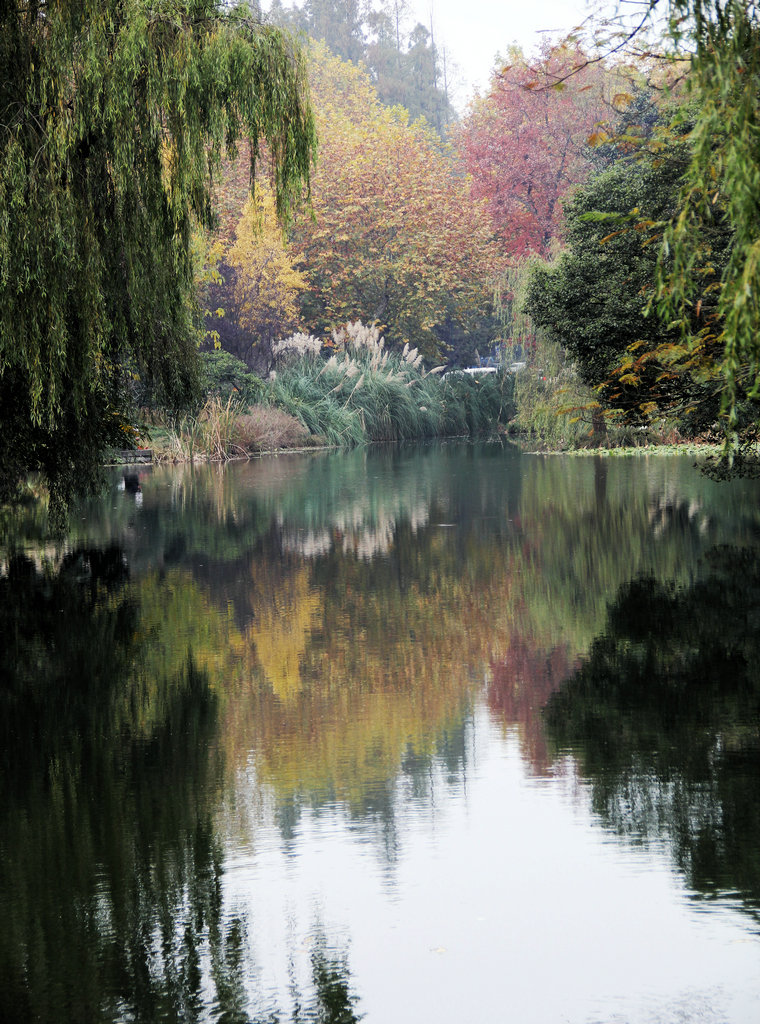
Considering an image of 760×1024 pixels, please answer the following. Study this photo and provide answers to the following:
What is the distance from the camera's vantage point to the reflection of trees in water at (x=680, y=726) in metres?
5.72

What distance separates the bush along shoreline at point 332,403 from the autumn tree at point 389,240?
2552 mm

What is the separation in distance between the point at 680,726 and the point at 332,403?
115ft

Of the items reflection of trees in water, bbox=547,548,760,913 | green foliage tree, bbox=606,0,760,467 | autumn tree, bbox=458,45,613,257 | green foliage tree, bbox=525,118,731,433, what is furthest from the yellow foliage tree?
green foliage tree, bbox=606,0,760,467

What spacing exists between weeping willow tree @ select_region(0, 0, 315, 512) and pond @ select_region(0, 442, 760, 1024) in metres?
2.56

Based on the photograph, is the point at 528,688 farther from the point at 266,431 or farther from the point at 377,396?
the point at 377,396

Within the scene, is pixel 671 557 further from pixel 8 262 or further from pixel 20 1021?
pixel 20 1021

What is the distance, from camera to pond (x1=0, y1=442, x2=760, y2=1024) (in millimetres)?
4465

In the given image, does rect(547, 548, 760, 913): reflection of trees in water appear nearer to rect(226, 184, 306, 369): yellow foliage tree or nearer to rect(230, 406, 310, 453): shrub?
rect(230, 406, 310, 453): shrub

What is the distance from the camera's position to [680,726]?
7727mm

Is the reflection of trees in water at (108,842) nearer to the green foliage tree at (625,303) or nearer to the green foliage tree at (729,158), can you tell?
the green foliage tree at (729,158)

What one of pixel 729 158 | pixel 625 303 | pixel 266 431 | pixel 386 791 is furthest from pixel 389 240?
pixel 729 158

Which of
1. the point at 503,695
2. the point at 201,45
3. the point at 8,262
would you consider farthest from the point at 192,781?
the point at 201,45

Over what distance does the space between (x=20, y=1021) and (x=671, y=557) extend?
11.6m

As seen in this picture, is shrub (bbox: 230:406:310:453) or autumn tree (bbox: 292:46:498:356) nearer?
shrub (bbox: 230:406:310:453)
